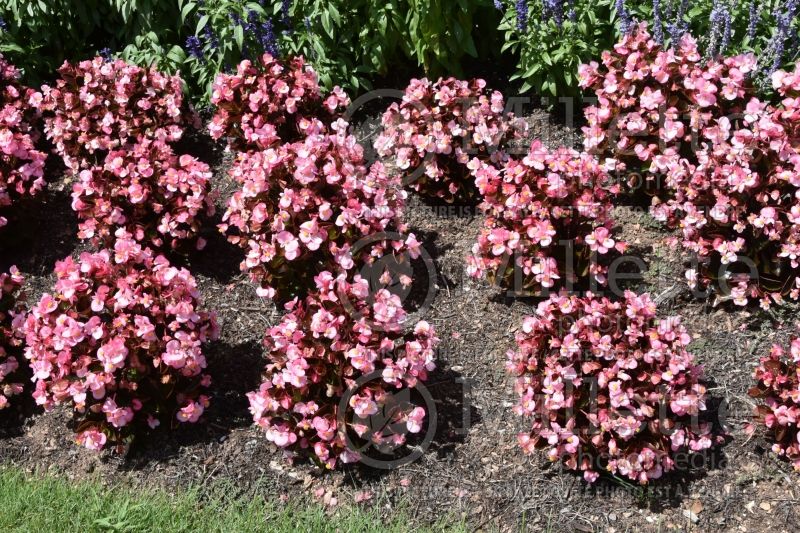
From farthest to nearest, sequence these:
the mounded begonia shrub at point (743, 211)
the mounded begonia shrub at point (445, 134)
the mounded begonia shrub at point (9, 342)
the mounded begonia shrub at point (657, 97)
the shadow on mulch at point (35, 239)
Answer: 1. the shadow on mulch at point (35, 239)
2. the mounded begonia shrub at point (445, 134)
3. the mounded begonia shrub at point (657, 97)
4. the mounded begonia shrub at point (9, 342)
5. the mounded begonia shrub at point (743, 211)

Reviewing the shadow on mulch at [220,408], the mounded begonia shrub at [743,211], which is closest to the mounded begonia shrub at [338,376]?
the shadow on mulch at [220,408]

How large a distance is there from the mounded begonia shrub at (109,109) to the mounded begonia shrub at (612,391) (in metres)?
2.78

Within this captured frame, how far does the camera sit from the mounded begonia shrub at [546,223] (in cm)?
422

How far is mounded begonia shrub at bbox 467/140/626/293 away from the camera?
13.8ft

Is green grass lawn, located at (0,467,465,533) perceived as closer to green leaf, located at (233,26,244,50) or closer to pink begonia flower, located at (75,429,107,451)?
pink begonia flower, located at (75,429,107,451)

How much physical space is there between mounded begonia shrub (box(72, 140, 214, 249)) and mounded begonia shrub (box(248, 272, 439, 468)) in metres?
1.18

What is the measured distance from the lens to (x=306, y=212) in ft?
14.3

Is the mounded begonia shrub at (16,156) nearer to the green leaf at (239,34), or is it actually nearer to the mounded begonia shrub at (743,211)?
the green leaf at (239,34)

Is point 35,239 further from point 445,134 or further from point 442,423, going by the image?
point 442,423

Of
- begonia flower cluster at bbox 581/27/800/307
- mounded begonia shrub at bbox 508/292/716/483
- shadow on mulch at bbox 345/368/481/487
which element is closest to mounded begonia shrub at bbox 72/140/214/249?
shadow on mulch at bbox 345/368/481/487

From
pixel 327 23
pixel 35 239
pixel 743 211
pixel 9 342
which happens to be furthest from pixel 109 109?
pixel 743 211

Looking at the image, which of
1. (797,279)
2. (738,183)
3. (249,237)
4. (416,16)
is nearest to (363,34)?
(416,16)

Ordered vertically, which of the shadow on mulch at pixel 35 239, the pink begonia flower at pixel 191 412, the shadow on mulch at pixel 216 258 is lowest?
the pink begonia flower at pixel 191 412

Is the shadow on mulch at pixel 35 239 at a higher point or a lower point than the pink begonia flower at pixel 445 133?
lower
